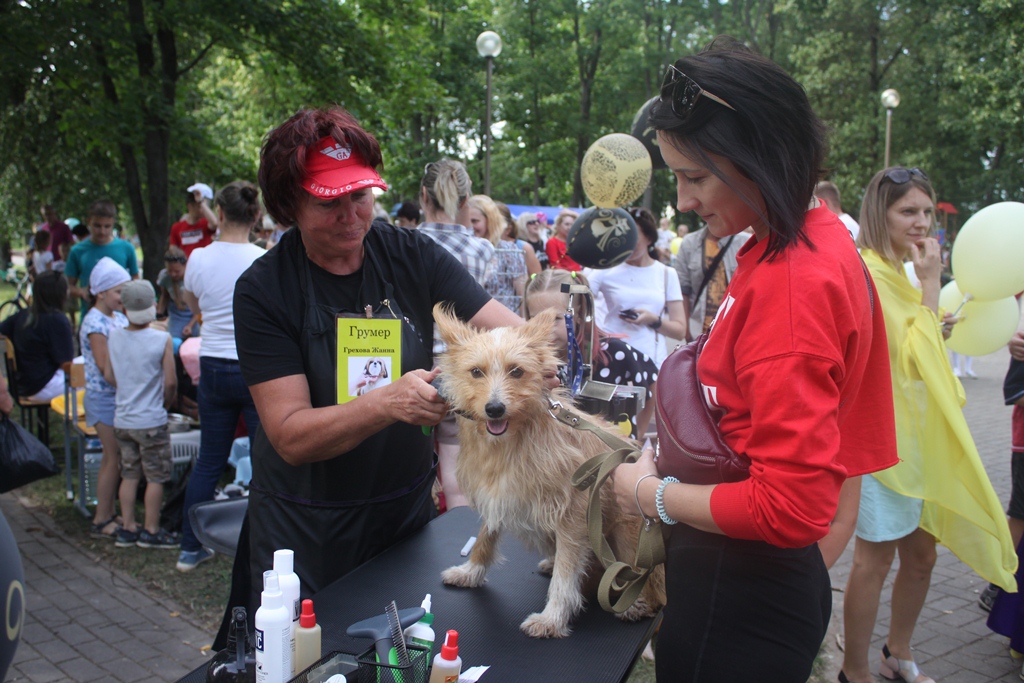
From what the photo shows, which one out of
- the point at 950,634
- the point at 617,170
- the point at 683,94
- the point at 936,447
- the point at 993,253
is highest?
the point at 617,170

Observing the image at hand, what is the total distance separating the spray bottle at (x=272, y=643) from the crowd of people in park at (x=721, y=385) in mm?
636

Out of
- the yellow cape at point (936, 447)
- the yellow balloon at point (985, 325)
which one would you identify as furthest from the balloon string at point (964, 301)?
the yellow cape at point (936, 447)

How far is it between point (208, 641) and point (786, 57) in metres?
34.4

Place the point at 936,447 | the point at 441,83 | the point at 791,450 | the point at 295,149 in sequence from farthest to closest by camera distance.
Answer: the point at 441,83 → the point at 936,447 → the point at 295,149 → the point at 791,450

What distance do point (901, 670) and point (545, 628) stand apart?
278 cm

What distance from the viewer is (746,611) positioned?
5.08 ft

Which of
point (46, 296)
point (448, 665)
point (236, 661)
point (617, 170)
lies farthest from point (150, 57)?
point (448, 665)

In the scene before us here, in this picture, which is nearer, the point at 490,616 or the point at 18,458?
the point at 490,616

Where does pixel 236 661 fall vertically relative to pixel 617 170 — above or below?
below

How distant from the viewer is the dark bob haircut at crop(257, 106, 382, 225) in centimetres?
225

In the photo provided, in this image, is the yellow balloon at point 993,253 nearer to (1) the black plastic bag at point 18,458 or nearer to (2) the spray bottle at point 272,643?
(2) the spray bottle at point 272,643

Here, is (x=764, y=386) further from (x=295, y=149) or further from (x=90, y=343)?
(x=90, y=343)

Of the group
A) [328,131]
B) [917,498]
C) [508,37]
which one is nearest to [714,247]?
[917,498]

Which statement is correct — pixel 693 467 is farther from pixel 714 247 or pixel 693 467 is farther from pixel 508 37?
pixel 508 37
